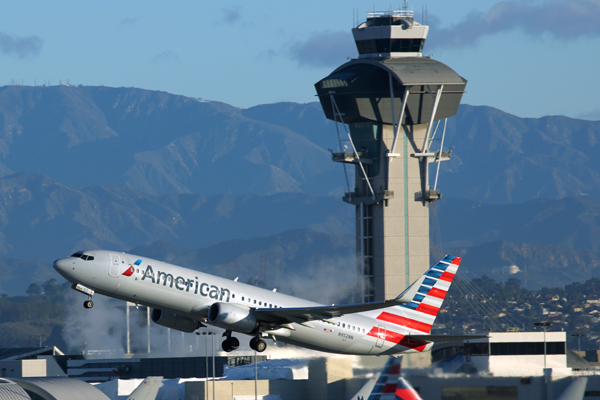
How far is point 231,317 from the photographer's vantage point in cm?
6381

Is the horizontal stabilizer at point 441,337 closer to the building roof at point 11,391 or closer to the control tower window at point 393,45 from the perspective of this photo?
the building roof at point 11,391

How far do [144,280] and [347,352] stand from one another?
57.7 feet

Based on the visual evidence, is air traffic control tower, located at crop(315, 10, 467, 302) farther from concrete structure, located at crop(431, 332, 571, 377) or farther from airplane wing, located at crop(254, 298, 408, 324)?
airplane wing, located at crop(254, 298, 408, 324)

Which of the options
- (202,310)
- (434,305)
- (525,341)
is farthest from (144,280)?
(525,341)

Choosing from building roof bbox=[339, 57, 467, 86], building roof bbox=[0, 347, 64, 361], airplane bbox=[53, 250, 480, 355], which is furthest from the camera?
building roof bbox=[0, 347, 64, 361]

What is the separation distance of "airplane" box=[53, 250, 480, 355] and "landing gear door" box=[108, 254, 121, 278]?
0.06 meters

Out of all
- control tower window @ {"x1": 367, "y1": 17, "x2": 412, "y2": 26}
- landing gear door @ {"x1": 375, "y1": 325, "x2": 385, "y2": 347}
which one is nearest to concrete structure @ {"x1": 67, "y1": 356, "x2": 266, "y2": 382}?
control tower window @ {"x1": 367, "y1": 17, "x2": 412, "y2": 26}

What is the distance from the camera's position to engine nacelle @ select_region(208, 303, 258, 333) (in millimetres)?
63625

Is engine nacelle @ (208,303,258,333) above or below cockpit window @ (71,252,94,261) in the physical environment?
below

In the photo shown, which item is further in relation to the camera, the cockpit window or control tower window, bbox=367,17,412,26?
control tower window, bbox=367,17,412,26

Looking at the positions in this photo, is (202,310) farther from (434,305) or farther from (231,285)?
(434,305)

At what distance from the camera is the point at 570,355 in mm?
126438

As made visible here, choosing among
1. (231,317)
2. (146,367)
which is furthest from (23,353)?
(231,317)

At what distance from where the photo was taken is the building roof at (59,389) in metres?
82.7
